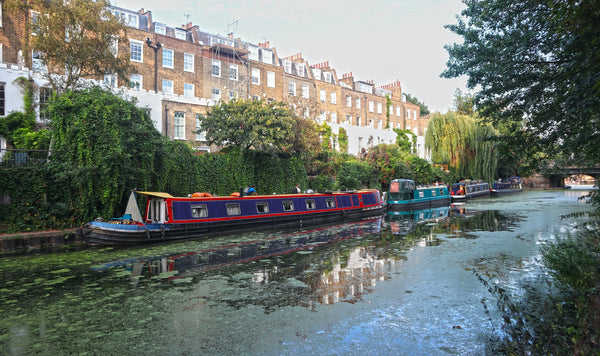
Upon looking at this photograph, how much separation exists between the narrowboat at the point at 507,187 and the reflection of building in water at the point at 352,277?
33.2 m

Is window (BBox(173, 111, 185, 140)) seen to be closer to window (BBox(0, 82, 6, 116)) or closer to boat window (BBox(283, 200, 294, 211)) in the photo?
window (BBox(0, 82, 6, 116))

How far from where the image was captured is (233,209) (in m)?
15.7

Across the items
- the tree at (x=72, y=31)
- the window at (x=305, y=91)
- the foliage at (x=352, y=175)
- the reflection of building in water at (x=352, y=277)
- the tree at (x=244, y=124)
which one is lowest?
the reflection of building in water at (x=352, y=277)

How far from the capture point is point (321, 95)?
124 feet

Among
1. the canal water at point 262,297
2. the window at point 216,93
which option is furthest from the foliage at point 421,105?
the canal water at point 262,297

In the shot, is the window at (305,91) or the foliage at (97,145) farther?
the window at (305,91)

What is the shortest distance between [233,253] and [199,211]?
12.4ft

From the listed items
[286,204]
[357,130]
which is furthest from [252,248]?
[357,130]

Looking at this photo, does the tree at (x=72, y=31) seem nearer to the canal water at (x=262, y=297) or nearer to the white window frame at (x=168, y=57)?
the canal water at (x=262, y=297)

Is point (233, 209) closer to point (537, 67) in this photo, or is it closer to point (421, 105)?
point (537, 67)

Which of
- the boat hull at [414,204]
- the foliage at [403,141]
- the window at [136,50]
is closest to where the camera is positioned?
the window at [136,50]

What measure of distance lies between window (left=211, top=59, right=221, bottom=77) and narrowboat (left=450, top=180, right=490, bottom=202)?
74.0ft

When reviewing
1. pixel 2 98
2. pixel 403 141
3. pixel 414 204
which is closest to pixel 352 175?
pixel 414 204

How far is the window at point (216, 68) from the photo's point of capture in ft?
97.4
